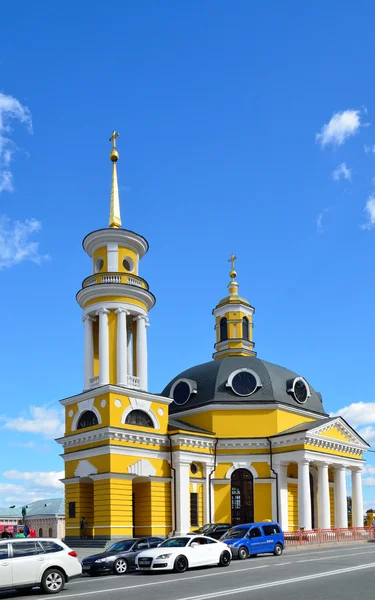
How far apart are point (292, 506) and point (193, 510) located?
5944mm

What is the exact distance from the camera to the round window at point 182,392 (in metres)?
42.0

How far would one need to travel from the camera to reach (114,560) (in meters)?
20.6

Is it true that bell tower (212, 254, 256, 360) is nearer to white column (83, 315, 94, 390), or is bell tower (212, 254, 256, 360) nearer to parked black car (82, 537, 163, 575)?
white column (83, 315, 94, 390)

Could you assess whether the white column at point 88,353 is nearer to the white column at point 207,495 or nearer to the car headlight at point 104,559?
the white column at point 207,495

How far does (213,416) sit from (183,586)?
79.3 ft

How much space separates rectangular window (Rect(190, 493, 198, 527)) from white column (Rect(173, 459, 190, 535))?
4.54ft

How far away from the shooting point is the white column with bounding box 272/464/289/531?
1464 inches

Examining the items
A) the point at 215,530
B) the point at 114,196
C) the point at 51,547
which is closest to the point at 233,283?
the point at 114,196

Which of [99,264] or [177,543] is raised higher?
[99,264]

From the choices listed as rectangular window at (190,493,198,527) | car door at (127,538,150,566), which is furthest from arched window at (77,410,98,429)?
car door at (127,538,150,566)

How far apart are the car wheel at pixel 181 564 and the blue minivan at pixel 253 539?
497 centimetres

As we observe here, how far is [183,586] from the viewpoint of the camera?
51.4 ft

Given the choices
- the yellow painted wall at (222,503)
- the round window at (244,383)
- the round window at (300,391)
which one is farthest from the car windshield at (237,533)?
the round window at (300,391)

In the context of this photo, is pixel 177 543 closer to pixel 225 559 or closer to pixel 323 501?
pixel 225 559
